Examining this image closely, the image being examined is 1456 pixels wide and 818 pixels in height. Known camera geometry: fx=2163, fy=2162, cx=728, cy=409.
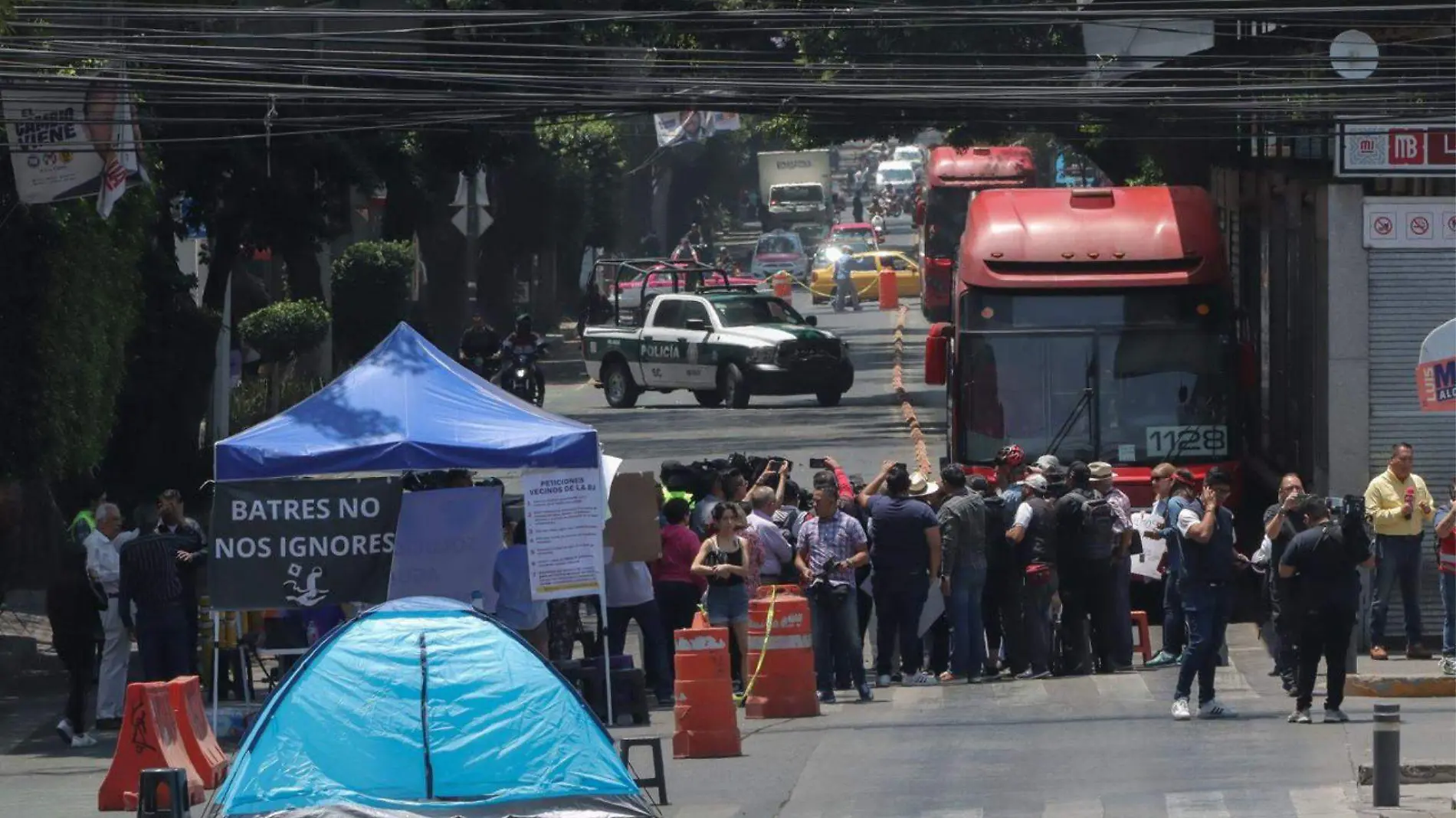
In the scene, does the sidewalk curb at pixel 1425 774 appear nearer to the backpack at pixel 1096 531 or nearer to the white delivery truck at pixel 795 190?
the backpack at pixel 1096 531

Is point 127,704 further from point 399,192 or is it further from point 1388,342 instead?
point 399,192

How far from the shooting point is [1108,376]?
1947cm

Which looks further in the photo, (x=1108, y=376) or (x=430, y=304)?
(x=430, y=304)

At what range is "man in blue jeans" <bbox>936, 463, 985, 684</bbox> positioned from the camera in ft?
54.0

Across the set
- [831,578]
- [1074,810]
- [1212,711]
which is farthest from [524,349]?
[1074,810]

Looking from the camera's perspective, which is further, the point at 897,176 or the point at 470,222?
the point at 897,176

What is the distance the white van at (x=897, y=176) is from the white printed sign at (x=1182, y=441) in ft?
271

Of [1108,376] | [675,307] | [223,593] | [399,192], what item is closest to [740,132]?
[675,307]

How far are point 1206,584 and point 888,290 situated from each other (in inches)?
1777

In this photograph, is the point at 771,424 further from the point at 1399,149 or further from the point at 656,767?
the point at 656,767

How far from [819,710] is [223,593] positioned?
14.2ft

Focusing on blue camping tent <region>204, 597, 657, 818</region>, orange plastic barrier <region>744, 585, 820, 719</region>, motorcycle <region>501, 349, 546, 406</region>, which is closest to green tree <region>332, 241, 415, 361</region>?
motorcycle <region>501, 349, 546, 406</region>

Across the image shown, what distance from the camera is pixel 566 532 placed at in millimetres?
15047

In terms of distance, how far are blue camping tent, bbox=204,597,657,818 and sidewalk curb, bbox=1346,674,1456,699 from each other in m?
7.87
